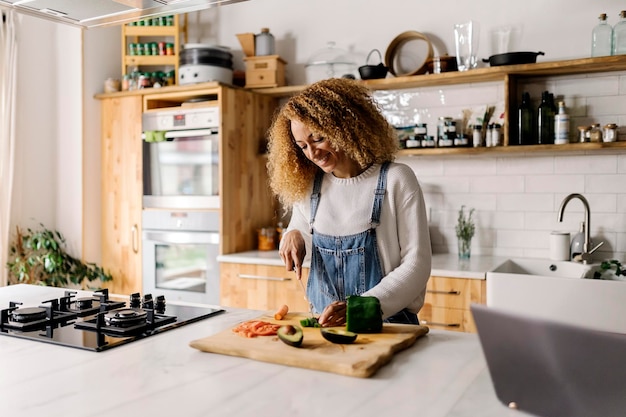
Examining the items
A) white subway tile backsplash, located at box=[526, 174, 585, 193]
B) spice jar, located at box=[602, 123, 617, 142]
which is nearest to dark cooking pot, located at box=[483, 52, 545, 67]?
spice jar, located at box=[602, 123, 617, 142]

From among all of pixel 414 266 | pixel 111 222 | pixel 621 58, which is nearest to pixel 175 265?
pixel 111 222

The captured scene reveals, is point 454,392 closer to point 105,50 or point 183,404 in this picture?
point 183,404

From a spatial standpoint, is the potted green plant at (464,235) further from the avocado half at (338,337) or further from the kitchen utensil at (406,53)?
the avocado half at (338,337)

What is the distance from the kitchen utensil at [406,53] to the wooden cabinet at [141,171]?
958 mm

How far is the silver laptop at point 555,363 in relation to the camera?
87 cm

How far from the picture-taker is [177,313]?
1.94 meters

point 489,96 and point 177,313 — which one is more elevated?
point 489,96

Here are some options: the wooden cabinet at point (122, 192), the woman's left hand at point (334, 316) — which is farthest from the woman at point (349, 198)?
the wooden cabinet at point (122, 192)

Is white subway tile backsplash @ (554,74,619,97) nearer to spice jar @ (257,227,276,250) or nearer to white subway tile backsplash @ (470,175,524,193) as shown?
white subway tile backsplash @ (470,175,524,193)

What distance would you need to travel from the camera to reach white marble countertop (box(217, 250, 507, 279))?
312 centimetres

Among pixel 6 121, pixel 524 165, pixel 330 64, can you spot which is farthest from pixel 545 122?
pixel 6 121

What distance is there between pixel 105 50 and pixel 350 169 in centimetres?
312

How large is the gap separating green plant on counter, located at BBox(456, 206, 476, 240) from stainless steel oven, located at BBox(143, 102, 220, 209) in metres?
1.52

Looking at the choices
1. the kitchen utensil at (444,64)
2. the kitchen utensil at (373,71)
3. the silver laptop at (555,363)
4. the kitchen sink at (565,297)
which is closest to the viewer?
the silver laptop at (555,363)
